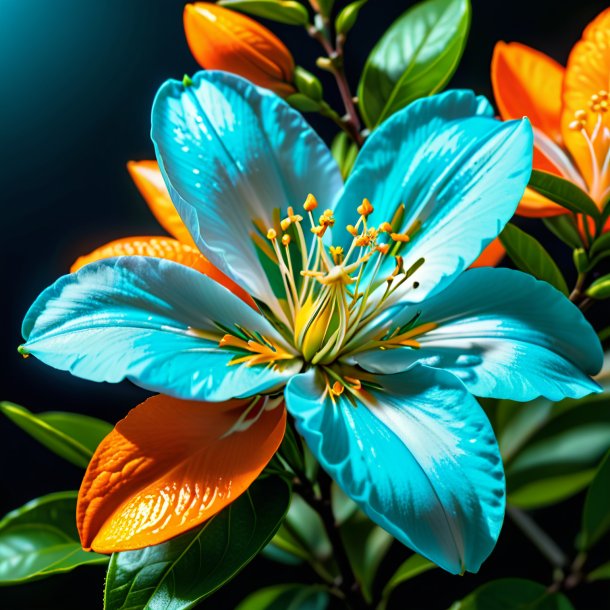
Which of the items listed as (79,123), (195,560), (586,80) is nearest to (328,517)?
Result: (195,560)

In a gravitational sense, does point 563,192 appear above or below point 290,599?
above

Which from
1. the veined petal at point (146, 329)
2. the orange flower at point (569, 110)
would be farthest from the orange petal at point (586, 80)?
the veined petal at point (146, 329)

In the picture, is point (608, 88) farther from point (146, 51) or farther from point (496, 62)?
point (146, 51)

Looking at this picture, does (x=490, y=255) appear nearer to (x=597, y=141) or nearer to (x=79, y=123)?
(x=597, y=141)

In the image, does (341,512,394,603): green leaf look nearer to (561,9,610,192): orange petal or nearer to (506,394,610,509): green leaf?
(506,394,610,509): green leaf

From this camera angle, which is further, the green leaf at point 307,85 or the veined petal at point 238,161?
the green leaf at point 307,85

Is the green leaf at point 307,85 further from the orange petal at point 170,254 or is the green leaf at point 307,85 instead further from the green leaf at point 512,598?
the green leaf at point 512,598

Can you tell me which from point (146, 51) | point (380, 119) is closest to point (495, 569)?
point (380, 119)
